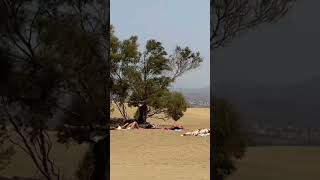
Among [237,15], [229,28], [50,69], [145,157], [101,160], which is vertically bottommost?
[145,157]

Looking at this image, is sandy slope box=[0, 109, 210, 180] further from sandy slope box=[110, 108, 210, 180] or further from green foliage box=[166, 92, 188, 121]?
green foliage box=[166, 92, 188, 121]

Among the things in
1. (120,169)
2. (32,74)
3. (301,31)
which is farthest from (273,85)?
(120,169)

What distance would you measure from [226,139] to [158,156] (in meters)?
7.72

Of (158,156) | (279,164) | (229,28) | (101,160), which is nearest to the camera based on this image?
(279,164)

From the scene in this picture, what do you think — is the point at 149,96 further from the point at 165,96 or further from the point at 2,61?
the point at 2,61

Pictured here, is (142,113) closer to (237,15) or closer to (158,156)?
(158,156)

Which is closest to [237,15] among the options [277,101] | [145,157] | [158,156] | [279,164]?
[277,101]

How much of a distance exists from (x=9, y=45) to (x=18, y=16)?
0.30 metres

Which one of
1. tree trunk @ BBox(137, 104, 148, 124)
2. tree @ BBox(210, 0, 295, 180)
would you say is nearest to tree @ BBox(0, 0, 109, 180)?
tree @ BBox(210, 0, 295, 180)

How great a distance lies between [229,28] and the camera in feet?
14.2

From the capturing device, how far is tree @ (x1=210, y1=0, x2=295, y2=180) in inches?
168

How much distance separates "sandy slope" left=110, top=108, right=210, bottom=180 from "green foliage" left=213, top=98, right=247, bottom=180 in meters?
4.00

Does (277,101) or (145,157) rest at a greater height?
(277,101)

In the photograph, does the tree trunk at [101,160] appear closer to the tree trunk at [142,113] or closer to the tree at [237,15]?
the tree at [237,15]
